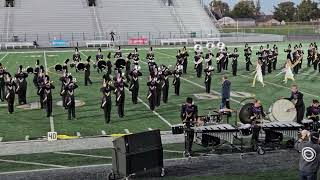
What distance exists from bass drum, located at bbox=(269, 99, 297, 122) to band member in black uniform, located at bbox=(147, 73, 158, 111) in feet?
18.0

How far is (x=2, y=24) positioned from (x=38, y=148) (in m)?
44.6

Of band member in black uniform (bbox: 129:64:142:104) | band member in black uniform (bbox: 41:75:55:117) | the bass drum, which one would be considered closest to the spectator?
the bass drum

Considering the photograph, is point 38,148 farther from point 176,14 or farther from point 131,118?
point 176,14

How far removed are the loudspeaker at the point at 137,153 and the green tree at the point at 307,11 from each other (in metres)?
113

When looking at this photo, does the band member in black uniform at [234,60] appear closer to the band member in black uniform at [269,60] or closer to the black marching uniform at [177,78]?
the band member in black uniform at [269,60]

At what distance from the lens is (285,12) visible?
128375mm

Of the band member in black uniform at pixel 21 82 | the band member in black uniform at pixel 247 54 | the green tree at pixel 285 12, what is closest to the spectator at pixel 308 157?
the band member in black uniform at pixel 21 82

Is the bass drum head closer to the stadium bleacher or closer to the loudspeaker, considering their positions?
the loudspeaker

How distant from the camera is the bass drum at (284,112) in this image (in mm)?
12938

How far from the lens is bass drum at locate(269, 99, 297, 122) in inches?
509

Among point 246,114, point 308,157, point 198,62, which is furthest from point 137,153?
point 198,62

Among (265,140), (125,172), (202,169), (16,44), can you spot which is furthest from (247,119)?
(16,44)

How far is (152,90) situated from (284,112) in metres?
5.73

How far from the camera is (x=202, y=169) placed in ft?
36.2
